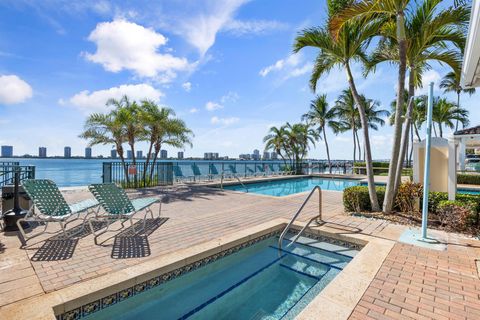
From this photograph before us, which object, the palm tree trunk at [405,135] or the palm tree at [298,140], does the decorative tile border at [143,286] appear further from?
the palm tree at [298,140]

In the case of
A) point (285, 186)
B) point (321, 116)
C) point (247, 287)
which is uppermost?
point (321, 116)

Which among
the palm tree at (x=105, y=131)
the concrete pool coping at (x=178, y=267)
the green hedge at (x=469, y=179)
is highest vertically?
the palm tree at (x=105, y=131)

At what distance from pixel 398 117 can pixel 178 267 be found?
578cm

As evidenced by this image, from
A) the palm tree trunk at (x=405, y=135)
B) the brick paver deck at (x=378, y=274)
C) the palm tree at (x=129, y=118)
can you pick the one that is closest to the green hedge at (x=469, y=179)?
the palm tree trunk at (x=405, y=135)

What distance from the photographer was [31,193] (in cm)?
397

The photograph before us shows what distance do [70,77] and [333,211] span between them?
11.1m

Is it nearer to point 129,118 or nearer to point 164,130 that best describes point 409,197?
point 164,130

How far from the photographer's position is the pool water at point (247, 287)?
280cm

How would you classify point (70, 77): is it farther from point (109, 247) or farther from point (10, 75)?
point (109, 247)

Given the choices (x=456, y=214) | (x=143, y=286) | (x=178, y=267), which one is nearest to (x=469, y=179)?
(x=456, y=214)

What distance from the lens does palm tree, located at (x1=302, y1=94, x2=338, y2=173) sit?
22953mm

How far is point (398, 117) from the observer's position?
5.75 metres

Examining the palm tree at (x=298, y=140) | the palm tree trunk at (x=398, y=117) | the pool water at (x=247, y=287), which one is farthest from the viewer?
the palm tree at (x=298, y=140)

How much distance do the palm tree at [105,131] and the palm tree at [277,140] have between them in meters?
13.5
